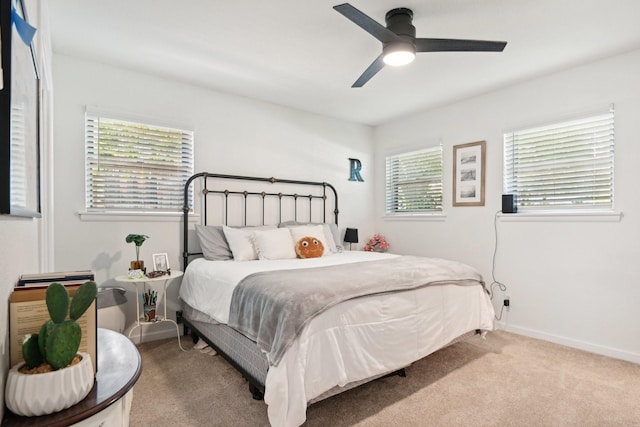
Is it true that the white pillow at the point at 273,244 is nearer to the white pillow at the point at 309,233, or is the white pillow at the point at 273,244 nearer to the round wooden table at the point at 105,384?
the white pillow at the point at 309,233

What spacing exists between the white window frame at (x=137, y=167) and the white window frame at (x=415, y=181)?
275 cm

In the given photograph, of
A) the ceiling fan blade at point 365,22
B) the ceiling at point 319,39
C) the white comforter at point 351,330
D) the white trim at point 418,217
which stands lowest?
the white comforter at point 351,330

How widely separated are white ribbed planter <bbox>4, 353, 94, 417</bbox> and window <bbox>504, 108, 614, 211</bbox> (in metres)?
3.82

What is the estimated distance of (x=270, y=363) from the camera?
5.88 feet

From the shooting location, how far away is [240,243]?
3307 millimetres

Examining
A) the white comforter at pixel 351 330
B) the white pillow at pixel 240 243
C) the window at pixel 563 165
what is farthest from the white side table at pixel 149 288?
the window at pixel 563 165

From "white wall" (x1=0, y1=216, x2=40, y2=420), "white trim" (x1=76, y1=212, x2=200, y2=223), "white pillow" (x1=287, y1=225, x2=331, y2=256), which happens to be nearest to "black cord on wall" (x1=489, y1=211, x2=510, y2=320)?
"white pillow" (x1=287, y1=225, x2=331, y2=256)

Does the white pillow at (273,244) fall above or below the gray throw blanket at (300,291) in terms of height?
above

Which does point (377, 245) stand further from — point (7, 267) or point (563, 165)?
point (7, 267)

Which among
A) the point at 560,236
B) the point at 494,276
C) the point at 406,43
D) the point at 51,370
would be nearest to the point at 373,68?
the point at 406,43

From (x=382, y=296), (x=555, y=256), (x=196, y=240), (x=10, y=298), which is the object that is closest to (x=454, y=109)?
(x=555, y=256)

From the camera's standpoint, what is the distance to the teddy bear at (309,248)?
3496mm

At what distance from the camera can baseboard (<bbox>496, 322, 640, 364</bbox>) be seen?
2.84 m

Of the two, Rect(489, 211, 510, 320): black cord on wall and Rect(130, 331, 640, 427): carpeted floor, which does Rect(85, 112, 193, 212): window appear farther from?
Rect(489, 211, 510, 320): black cord on wall
